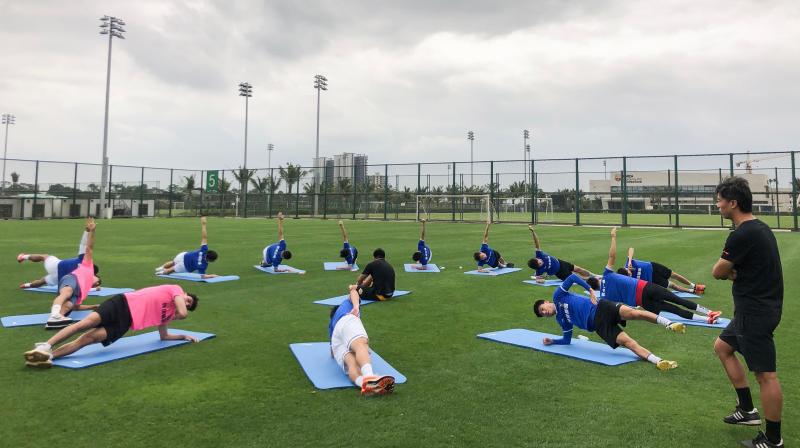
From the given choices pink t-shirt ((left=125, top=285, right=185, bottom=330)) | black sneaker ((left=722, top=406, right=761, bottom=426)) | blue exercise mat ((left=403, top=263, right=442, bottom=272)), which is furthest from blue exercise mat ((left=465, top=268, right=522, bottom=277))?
black sneaker ((left=722, top=406, right=761, bottom=426))

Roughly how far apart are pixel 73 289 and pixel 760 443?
29.9ft

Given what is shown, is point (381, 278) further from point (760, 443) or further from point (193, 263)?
point (760, 443)

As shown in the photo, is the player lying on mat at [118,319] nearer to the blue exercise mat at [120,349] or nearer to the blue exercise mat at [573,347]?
the blue exercise mat at [120,349]

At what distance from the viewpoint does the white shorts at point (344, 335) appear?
5.38 meters

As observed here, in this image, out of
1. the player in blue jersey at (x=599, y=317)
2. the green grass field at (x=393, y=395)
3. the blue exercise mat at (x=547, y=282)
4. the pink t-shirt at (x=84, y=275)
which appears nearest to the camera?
the green grass field at (x=393, y=395)

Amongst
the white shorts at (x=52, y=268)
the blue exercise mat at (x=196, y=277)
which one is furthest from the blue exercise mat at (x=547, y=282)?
the white shorts at (x=52, y=268)

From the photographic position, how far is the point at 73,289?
772 cm

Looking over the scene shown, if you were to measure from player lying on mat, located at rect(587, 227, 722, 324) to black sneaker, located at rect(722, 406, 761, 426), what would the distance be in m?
3.40

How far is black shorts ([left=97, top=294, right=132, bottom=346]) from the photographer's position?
18.8 feet

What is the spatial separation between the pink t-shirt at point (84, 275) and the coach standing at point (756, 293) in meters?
8.87

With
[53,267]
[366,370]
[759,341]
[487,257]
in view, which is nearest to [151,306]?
[366,370]

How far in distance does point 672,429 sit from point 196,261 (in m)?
11.3

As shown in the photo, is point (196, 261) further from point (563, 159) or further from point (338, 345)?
point (563, 159)

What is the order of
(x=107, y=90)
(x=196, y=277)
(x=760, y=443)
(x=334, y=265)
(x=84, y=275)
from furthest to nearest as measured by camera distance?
(x=107, y=90) → (x=334, y=265) → (x=196, y=277) → (x=84, y=275) → (x=760, y=443)
